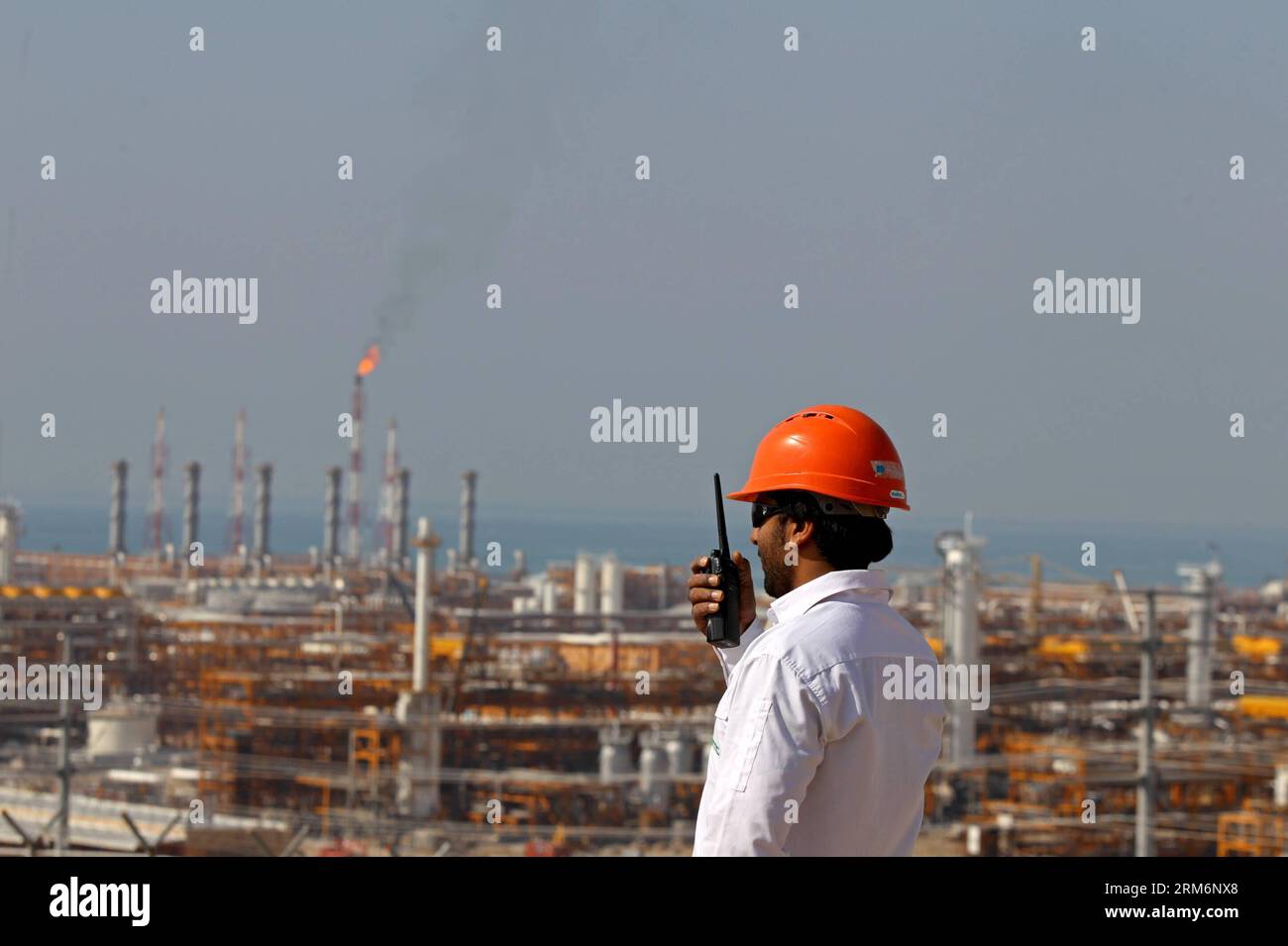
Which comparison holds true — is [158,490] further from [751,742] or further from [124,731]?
[751,742]

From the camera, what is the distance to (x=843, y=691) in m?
1.14

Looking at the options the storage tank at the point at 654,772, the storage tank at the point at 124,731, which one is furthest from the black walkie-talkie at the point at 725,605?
the storage tank at the point at 124,731

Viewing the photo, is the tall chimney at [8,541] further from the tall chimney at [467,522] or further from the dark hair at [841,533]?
the dark hair at [841,533]

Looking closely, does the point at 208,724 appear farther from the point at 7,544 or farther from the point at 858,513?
the point at 858,513

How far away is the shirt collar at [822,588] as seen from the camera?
1.20 metres

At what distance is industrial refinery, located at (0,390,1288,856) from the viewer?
61.5ft

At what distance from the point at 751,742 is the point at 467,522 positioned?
31.7 m

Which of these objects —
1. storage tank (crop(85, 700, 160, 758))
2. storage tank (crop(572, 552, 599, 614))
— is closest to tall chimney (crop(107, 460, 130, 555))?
storage tank (crop(572, 552, 599, 614))

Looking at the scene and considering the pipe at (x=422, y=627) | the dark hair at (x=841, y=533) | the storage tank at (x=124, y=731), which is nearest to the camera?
the dark hair at (x=841, y=533)

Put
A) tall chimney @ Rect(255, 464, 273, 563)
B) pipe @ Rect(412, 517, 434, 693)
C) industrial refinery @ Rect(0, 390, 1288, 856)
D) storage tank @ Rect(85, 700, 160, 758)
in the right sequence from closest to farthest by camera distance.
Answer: industrial refinery @ Rect(0, 390, 1288, 856) < storage tank @ Rect(85, 700, 160, 758) < pipe @ Rect(412, 517, 434, 693) < tall chimney @ Rect(255, 464, 273, 563)

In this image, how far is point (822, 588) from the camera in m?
1.21

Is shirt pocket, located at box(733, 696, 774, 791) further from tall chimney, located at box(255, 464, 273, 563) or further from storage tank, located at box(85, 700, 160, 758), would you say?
tall chimney, located at box(255, 464, 273, 563)

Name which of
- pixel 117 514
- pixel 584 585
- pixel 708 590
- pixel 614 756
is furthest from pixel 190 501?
pixel 708 590

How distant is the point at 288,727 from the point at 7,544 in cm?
935
